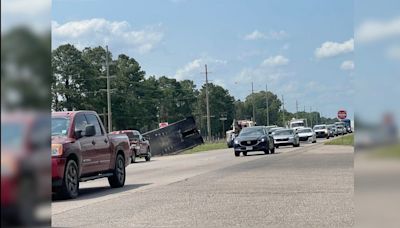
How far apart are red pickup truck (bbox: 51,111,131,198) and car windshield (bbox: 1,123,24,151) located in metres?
7.72

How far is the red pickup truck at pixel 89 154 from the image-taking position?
10500mm

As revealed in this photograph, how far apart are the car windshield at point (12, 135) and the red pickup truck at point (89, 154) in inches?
304

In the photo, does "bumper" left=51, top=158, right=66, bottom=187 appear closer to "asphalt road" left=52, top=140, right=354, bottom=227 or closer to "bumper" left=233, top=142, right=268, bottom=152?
"asphalt road" left=52, top=140, right=354, bottom=227

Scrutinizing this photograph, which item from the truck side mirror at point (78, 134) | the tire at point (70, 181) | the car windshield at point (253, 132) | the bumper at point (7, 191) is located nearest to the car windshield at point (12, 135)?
the bumper at point (7, 191)

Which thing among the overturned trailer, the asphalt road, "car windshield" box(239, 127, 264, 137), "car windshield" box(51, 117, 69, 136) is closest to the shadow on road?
the asphalt road

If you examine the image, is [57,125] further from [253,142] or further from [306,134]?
[306,134]

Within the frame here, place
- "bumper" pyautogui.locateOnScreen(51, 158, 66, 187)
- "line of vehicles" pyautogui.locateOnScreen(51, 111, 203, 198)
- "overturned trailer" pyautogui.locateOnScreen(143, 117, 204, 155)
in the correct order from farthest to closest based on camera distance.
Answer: "overturned trailer" pyautogui.locateOnScreen(143, 117, 204, 155) → "line of vehicles" pyautogui.locateOnScreen(51, 111, 203, 198) → "bumper" pyautogui.locateOnScreen(51, 158, 66, 187)

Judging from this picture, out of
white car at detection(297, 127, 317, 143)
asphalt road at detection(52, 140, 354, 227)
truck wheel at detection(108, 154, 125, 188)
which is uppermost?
white car at detection(297, 127, 317, 143)

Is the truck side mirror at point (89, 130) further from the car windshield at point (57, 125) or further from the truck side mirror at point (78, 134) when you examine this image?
the car windshield at point (57, 125)

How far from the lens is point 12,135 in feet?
5.58

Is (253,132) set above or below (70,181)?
above

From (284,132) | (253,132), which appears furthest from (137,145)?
(284,132)

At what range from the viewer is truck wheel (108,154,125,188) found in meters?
13.8

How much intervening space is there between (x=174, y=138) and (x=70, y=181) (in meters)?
34.2
